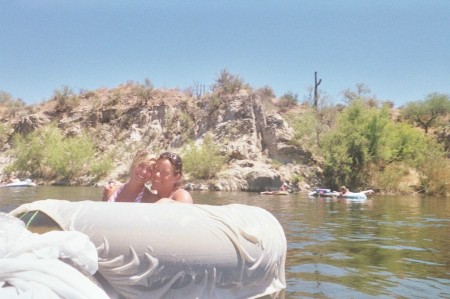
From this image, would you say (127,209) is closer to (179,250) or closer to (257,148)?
(179,250)

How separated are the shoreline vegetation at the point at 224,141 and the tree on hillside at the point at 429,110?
4.84 meters

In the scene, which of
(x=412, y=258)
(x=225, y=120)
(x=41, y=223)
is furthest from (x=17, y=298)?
(x=225, y=120)

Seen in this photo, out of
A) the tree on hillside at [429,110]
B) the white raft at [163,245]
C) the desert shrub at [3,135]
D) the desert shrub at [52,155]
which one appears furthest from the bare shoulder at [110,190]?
the tree on hillside at [429,110]

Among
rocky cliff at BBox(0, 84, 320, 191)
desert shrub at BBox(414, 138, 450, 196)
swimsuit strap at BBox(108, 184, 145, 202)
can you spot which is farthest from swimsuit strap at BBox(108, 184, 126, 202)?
desert shrub at BBox(414, 138, 450, 196)

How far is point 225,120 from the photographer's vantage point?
37.4 meters

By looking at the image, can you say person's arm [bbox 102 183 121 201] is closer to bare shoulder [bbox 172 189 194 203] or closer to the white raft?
bare shoulder [bbox 172 189 194 203]

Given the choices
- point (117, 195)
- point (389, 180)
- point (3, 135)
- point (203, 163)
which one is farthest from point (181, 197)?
point (3, 135)

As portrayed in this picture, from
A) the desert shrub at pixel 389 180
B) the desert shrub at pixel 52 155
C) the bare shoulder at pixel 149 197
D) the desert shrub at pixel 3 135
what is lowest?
the bare shoulder at pixel 149 197

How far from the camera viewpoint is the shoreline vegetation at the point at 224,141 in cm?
3259

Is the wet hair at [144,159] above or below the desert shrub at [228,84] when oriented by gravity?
below

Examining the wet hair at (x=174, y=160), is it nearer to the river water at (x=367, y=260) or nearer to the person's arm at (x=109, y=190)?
the person's arm at (x=109, y=190)

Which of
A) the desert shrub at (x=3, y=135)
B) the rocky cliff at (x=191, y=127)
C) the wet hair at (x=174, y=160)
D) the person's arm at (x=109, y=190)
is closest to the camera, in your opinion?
the wet hair at (x=174, y=160)

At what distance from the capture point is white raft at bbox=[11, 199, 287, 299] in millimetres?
3348

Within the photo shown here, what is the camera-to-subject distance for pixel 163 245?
11.3ft
